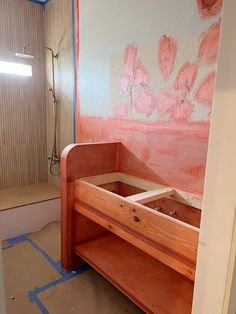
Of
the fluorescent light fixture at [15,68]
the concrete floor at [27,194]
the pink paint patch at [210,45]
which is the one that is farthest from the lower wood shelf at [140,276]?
the fluorescent light fixture at [15,68]

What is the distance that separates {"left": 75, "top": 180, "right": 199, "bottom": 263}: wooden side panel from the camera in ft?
3.48

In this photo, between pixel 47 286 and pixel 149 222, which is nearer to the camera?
pixel 149 222

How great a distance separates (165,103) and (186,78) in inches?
8.9

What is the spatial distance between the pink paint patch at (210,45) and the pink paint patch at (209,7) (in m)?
0.07

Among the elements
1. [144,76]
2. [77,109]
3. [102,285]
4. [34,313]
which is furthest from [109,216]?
[77,109]

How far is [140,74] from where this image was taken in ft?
5.83

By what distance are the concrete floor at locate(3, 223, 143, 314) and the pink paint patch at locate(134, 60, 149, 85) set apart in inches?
63.5

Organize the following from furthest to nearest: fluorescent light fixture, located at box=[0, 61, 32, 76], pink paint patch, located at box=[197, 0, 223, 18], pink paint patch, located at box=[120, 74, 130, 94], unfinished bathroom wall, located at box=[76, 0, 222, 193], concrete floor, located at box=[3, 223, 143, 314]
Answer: fluorescent light fixture, located at box=[0, 61, 32, 76] → pink paint patch, located at box=[120, 74, 130, 94] → concrete floor, located at box=[3, 223, 143, 314] → unfinished bathroom wall, located at box=[76, 0, 222, 193] → pink paint patch, located at box=[197, 0, 223, 18]

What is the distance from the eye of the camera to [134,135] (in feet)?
6.25

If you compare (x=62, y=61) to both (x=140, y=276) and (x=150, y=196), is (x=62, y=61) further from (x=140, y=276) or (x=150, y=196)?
(x=140, y=276)

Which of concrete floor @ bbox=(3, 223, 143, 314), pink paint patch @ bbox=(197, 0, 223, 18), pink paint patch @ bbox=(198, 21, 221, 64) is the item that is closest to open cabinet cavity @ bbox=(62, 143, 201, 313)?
concrete floor @ bbox=(3, 223, 143, 314)

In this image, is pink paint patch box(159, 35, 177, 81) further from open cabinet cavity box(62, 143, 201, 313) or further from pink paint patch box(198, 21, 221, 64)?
open cabinet cavity box(62, 143, 201, 313)

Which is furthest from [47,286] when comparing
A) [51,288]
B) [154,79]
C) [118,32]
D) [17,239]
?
[118,32]

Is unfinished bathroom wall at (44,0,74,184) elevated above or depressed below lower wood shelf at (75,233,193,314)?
above
